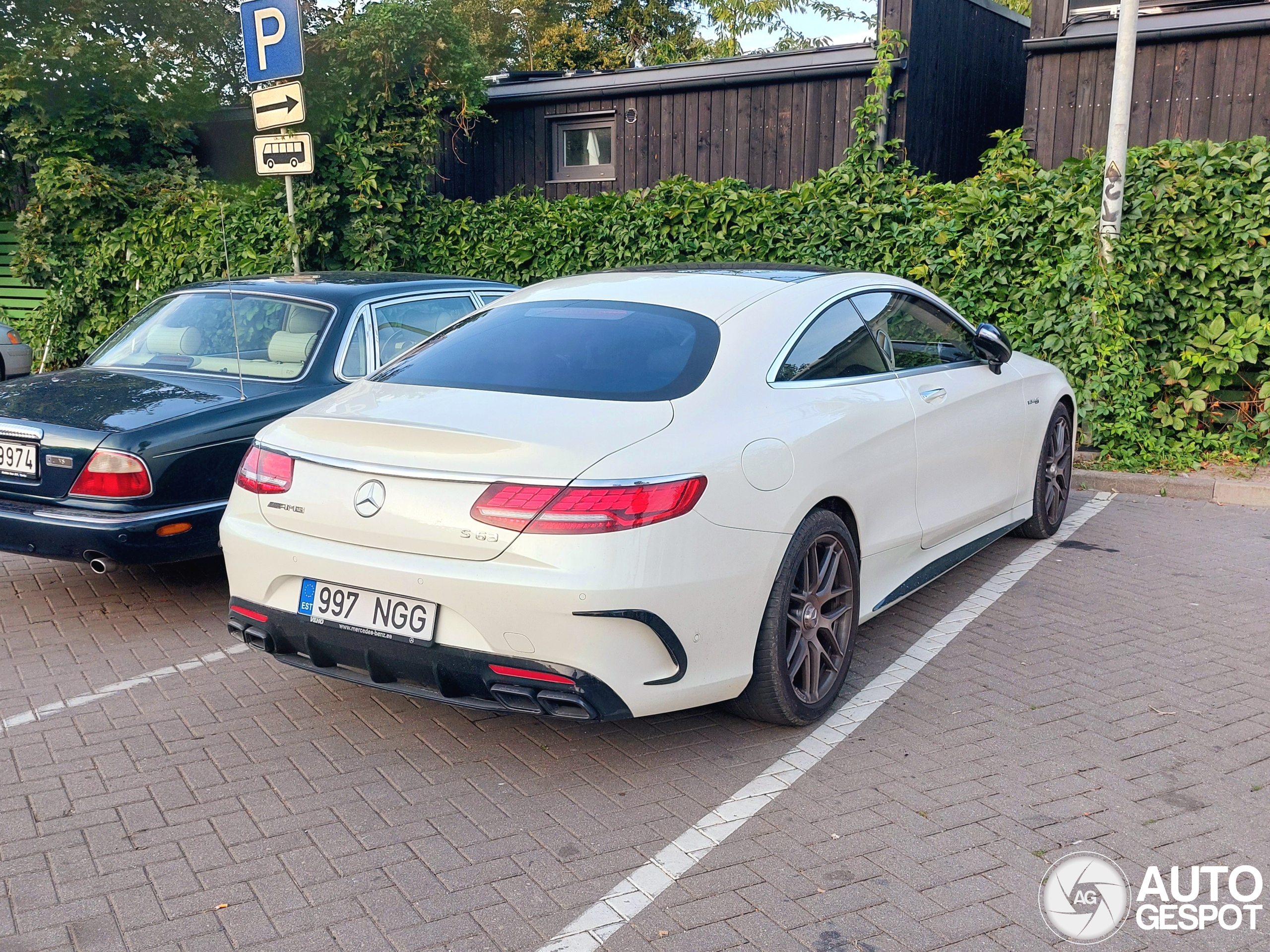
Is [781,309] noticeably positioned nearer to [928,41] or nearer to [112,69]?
[928,41]

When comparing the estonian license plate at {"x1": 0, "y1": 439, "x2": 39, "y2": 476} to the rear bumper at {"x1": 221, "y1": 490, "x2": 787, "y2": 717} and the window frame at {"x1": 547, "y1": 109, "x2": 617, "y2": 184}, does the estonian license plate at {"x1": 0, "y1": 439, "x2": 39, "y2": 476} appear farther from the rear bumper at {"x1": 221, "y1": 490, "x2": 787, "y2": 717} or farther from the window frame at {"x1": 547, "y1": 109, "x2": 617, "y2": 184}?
the window frame at {"x1": 547, "y1": 109, "x2": 617, "y2": 184}

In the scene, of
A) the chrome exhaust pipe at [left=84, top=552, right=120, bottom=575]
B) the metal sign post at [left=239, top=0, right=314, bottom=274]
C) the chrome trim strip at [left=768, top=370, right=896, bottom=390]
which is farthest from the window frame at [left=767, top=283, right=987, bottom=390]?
the metal sign post at [left=239, top=0, right=314, bottom=274]

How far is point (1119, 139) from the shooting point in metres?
8.06

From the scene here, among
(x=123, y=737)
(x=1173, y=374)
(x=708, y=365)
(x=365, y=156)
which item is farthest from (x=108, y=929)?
(x=365, y=156)

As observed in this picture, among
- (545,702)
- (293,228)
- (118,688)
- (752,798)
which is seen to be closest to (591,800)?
(545,702)

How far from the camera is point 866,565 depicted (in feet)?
14.3

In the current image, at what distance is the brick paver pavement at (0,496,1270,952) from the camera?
2898 mm

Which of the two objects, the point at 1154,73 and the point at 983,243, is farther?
the point at 1154,73

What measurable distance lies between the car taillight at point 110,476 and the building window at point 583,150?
9756mm

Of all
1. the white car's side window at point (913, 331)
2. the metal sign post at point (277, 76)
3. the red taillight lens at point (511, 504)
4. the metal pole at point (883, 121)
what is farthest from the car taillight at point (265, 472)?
the metal pole at point (883, 121)

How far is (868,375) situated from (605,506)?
1.73 meters

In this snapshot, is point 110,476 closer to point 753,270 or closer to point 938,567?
point 753,270

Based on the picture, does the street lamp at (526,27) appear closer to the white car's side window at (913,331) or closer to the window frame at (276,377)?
the window frame at (276,377)

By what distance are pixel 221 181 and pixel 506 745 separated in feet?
43.3
